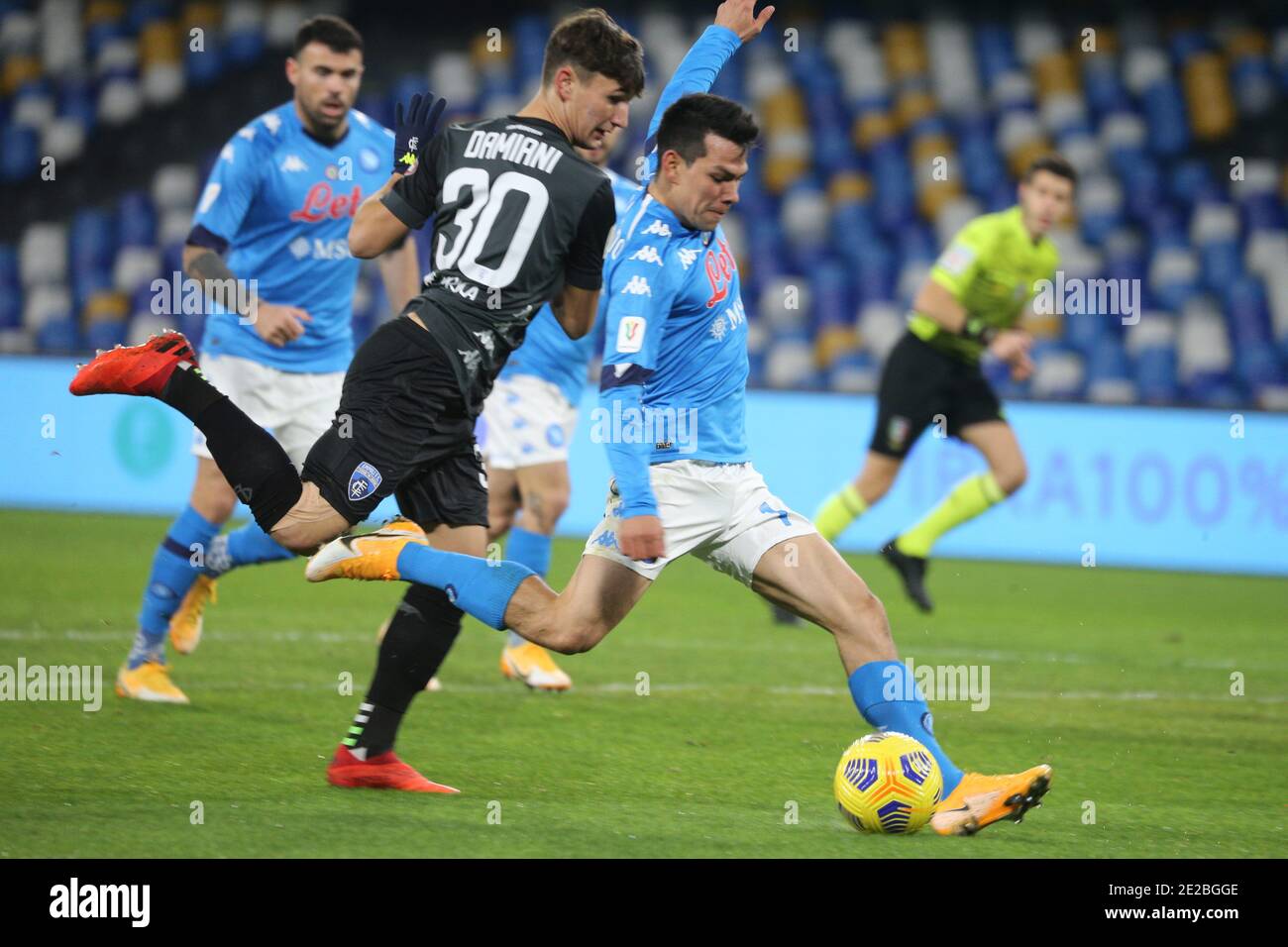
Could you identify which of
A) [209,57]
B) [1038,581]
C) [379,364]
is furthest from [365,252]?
[209,57]

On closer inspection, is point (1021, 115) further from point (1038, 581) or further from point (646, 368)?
point (646, 368)

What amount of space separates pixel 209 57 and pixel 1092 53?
918 centimetres

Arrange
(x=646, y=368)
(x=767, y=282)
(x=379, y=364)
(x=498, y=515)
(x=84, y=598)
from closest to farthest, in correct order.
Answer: (x=646, y=368) < (x=379, y=364) < (x=498, y=515) < (x=84, y=598) < (x=767, y=282)

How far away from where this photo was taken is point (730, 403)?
16.6 ft

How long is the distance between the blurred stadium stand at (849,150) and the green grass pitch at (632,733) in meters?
5.39

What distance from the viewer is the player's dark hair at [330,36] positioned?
687 centimetres

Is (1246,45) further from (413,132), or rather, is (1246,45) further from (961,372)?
(413,132)

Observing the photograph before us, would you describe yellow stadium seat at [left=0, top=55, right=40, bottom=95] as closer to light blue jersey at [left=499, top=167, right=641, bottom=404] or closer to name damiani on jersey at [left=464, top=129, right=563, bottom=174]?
light blue jersey at [left=499, top=167, right=641, bottom=404]

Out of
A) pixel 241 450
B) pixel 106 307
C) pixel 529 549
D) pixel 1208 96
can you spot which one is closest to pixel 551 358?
pixel 529 549

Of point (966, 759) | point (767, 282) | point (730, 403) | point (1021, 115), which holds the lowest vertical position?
point (966, 759)

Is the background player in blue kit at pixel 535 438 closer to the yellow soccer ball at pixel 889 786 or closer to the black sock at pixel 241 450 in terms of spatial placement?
the black sock at pixel 241 450

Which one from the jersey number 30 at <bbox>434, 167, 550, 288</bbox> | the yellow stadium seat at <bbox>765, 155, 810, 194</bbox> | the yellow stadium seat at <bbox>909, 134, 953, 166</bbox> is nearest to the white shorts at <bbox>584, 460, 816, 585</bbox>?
the jersey number 30 at <bbox>434, 167, 550, 288</bbox>

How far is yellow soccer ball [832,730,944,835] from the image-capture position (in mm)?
4723

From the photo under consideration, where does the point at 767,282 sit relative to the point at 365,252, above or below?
above
